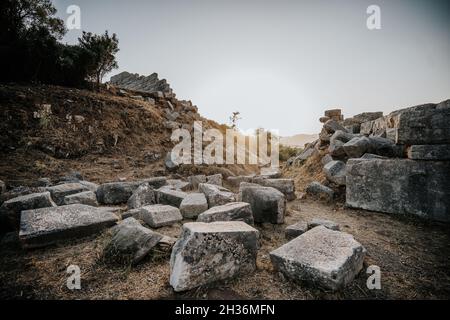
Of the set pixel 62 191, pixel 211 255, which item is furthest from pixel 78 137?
pixel 211 255

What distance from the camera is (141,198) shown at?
3.98m

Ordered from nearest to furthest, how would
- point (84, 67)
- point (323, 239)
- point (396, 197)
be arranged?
point (323, 239) < point (396, 197) < point (84, 67)

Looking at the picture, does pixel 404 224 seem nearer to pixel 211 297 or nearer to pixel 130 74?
pixel 211 297

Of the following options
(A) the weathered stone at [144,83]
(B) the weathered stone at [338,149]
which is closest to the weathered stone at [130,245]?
(B) the weathered stone at [338,149]

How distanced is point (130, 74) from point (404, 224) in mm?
18974

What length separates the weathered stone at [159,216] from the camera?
311 centimetres

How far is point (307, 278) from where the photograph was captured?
1.84m

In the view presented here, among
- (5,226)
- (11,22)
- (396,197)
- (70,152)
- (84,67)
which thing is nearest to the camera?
(5,226)

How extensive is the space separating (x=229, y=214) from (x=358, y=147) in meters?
3.60

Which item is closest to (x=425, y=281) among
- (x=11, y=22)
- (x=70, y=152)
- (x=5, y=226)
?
(x=5, y=226)

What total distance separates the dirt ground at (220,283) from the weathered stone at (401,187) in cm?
50

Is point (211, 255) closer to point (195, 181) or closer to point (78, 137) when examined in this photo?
point (195, 181)

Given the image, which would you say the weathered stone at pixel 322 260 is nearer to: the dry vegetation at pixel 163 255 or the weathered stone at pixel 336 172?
the dry vegetation at pixel 163 255

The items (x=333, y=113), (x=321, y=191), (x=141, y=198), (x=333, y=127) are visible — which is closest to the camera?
(x=141, y=198)
